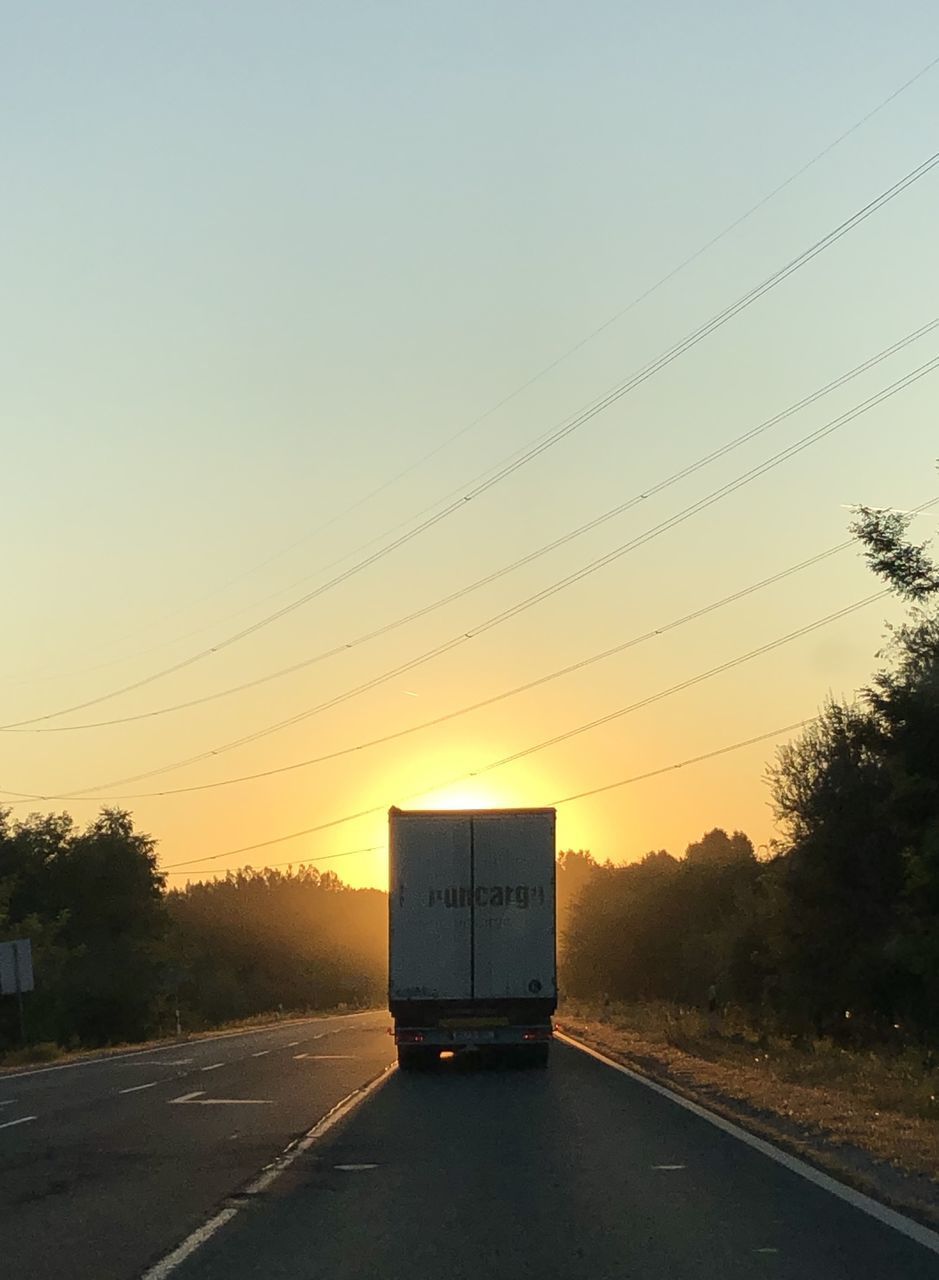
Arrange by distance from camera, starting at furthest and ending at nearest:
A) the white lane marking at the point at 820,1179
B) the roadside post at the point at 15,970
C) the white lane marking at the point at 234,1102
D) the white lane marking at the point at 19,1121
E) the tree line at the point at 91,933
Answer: the tree line at the point at 91,933
the roadside post at the point at 15,970
the white lane marking at the point at 234,1102
the white lane marking at the point at 19,1121
the white lane marking at the point at 820,1179

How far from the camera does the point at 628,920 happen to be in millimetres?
87188

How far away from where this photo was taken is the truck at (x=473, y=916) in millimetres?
28219

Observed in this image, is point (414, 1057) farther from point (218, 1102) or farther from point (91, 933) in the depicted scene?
point (91, 933)

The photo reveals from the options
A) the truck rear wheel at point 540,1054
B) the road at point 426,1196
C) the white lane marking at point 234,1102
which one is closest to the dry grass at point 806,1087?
the road at point 426,1196

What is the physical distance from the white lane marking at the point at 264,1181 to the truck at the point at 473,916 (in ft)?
14.5

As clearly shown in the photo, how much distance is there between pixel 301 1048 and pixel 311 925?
139m

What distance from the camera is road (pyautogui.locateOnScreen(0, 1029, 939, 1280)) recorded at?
9727 millimetres

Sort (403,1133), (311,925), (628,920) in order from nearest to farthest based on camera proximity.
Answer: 1. (403,1133)
2. (628,920)
3. (311,925)

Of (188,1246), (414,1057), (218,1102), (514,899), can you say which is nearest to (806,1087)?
(218,1102)

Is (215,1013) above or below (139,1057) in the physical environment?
below

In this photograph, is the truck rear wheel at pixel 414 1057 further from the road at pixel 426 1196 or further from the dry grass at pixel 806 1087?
the road at pixel 426 1196

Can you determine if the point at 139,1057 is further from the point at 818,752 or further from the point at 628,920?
the point at 628,920

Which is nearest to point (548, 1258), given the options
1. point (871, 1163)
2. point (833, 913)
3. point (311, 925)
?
point (871, 1163)

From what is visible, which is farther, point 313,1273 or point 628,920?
point 628,920
